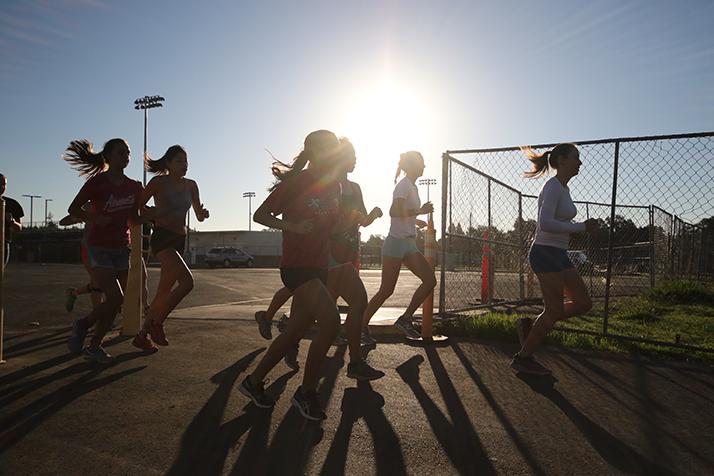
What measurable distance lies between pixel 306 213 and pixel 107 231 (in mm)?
2295

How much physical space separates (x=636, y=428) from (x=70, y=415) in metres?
3.20

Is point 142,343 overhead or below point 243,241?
below

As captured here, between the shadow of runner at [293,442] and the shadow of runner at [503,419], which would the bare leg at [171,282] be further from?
the shadow of runner at [503,419]

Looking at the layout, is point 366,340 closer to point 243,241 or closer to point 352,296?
point 352,296

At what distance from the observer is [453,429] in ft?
10.4

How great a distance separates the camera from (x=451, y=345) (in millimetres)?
5828

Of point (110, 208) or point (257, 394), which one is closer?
point (257, 394)

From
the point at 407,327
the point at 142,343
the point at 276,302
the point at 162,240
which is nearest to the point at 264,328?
the point at 276,302

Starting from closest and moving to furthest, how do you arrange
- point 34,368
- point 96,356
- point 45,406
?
point 45,406 → point 34,368 → point 96,356

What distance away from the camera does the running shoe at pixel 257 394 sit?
3406 mm

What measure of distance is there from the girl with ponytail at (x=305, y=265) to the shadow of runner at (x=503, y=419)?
1.04 metres

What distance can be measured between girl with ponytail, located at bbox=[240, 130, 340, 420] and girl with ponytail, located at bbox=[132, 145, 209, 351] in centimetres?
195

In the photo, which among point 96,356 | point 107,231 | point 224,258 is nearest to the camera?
point 96,356

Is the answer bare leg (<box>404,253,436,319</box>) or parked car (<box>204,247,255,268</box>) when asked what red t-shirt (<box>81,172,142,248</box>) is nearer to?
bare leg (<box>404,253,436,319</box>)
